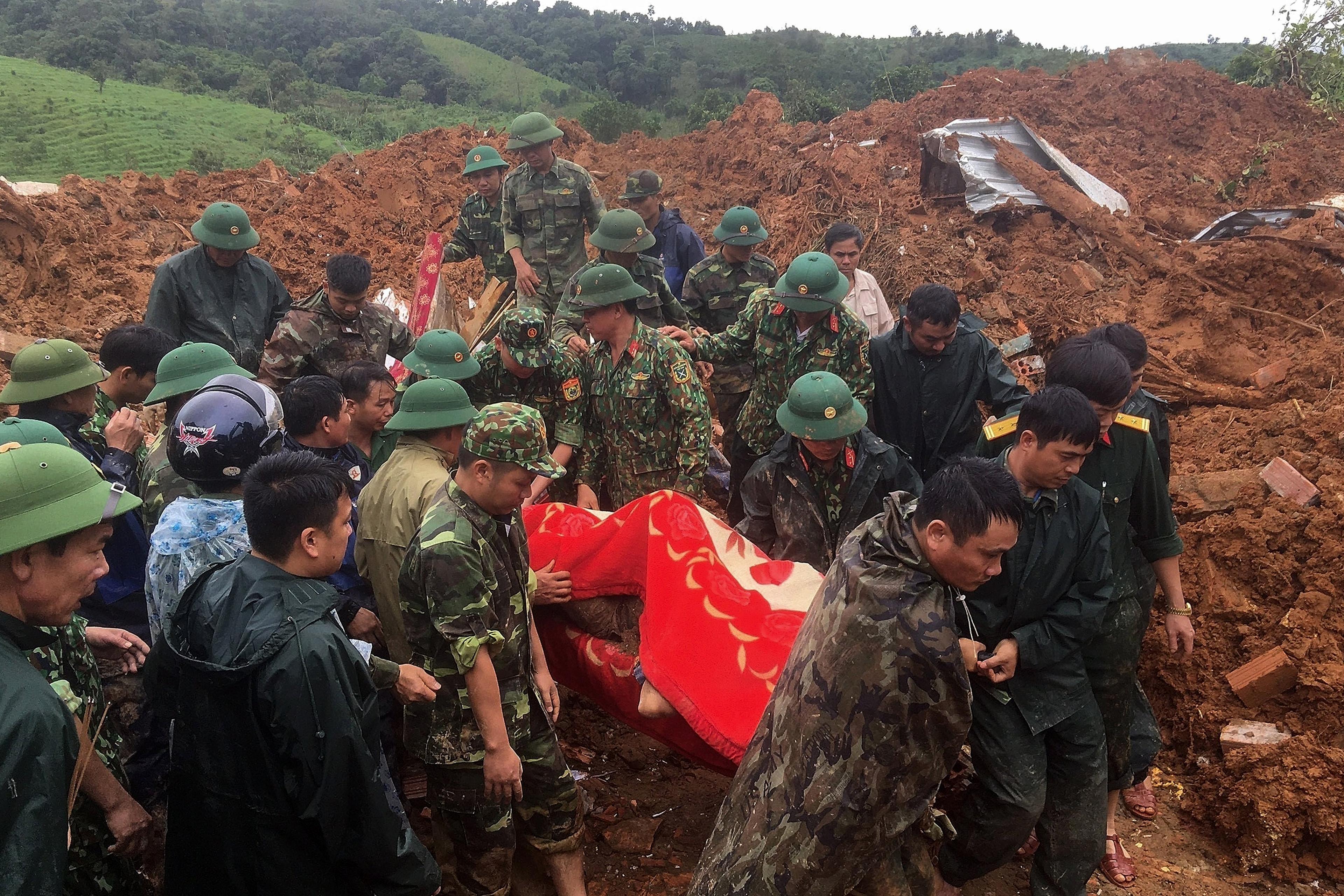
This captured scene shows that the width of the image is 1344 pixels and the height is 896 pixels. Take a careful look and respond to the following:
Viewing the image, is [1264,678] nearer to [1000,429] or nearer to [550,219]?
[1000,429]

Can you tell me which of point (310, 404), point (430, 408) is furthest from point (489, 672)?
point (310, 404)

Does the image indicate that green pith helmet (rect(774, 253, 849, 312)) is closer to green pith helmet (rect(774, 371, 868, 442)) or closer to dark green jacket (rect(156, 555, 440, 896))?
green pith helmet (rect(774, 371, 868, 442))

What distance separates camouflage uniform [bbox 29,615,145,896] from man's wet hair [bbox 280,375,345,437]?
42.2 inches

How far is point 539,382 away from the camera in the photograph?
16.5 feet

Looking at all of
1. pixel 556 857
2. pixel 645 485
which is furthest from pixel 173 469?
pixel 645 485

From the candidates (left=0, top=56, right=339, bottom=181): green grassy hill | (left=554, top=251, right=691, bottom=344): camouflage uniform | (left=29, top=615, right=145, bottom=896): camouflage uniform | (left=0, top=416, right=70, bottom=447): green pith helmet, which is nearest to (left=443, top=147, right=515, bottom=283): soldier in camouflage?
(left=554, top=251, right=691, bottom=344): camouflage uniform

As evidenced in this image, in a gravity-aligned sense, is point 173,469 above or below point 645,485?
above

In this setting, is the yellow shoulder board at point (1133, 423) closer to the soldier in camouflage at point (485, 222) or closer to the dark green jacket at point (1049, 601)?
the dark green jacket at point (1049, 601)

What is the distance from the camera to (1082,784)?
10.7ft

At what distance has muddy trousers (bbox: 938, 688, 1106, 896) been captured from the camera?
3.16 meters

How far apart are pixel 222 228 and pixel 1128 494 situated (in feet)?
16.9

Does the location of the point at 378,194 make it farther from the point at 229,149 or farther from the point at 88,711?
the point at 229,149

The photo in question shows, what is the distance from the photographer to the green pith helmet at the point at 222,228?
5453mm

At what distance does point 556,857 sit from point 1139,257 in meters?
8.84
